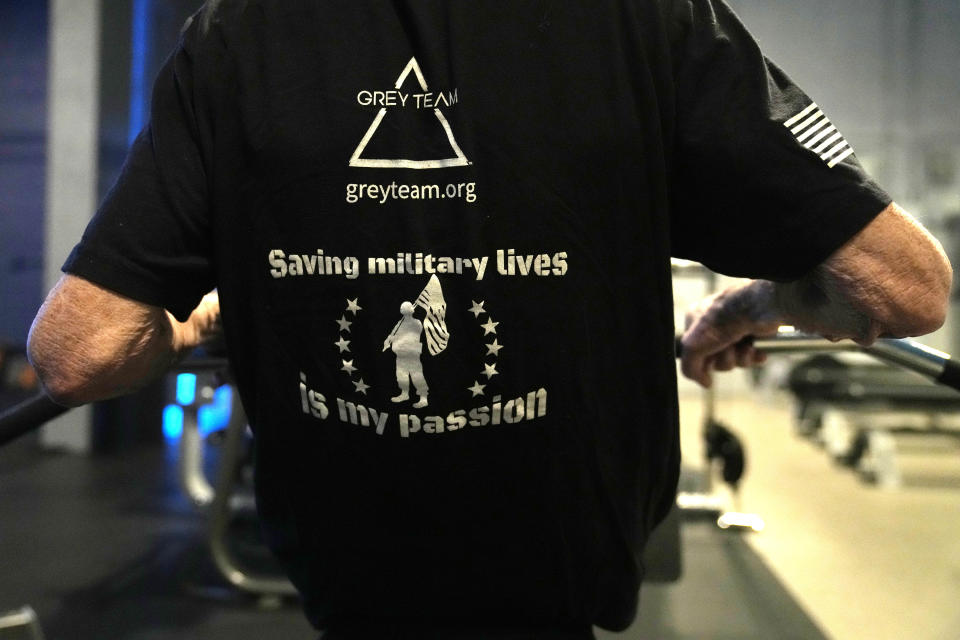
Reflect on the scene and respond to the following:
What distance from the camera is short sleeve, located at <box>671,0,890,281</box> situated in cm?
57

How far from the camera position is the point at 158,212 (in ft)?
1.99

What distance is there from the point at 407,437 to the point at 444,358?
70 mm

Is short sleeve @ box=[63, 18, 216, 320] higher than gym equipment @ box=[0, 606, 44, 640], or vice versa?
short sleeve @ box=[63, 18, 216, 320]

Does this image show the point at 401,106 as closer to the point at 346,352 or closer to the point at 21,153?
the point at 346,352

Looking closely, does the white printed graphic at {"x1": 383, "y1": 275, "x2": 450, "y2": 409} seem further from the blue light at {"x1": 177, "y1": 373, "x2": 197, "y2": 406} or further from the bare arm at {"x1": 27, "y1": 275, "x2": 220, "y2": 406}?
the blue light at {"x1": 177, "y1": 373, "x2": 197, "y2": 406}

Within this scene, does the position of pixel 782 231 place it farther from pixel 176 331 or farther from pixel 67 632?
pixel 67 632

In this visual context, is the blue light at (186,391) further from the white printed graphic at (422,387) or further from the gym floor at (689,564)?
the white printed graphic at (422,387)

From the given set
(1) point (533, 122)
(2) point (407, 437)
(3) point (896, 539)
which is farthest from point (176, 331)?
(3) point (896, 539)

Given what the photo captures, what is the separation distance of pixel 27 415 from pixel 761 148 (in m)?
0.90

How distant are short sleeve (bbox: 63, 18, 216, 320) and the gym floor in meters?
1.66

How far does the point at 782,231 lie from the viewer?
1.93ft

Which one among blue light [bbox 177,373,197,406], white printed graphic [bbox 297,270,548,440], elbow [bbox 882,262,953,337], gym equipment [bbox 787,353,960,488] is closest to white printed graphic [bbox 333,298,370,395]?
white printed graphic [bbox 297,270,548,440]

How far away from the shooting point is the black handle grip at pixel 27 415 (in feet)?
3.26

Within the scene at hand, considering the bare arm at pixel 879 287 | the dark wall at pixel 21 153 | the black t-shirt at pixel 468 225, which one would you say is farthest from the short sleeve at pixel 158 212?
the dark wall at pixel 21 153
